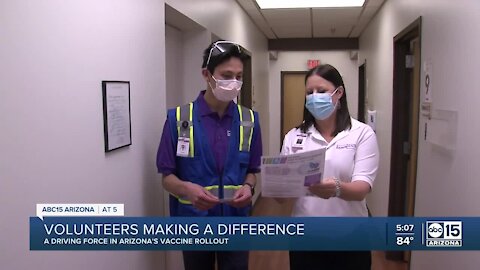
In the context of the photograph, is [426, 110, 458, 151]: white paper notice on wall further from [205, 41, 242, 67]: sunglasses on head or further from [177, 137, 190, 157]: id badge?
[177, 137, 190, 157]: id badge

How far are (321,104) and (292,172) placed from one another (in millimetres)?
329

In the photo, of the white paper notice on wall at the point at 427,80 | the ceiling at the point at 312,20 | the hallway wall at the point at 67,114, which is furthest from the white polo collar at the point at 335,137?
the ceiling at the point at 312,20

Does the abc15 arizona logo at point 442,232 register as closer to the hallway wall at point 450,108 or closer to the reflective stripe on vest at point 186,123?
the hallway wall at point 450,108

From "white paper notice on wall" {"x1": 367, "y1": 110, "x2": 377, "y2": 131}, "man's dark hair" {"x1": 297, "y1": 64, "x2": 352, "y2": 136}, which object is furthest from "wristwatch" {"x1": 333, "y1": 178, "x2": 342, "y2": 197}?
"white paper notice on wall" {"x1": 367, "y1": 110, "x2": 377, "y2": 131}

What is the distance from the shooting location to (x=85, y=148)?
Answer: 1.49 meters

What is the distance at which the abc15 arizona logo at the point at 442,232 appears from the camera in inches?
65.9

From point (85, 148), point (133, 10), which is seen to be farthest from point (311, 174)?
point (133, 10)

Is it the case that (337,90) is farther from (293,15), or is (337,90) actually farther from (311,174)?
(293,15)

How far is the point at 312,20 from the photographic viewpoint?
5664 millimetres

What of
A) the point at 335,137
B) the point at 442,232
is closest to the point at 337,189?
the point at 335,137

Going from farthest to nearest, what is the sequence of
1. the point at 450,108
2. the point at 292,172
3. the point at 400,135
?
the point at 400,135 < the point at 450,108 < the point at 292,172

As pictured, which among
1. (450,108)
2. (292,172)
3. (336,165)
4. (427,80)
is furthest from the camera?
(427,80)

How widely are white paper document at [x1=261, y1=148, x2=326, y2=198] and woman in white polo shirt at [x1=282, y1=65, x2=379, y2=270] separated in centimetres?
4

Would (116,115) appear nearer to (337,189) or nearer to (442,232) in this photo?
(337,189)
